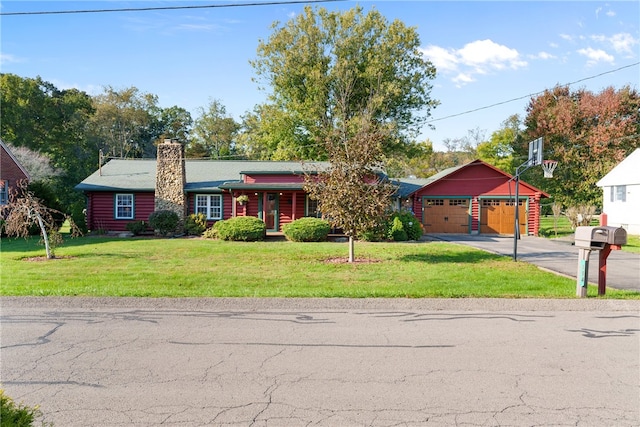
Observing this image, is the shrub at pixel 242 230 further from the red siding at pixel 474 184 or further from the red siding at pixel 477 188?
the red siding at pixel 474 184

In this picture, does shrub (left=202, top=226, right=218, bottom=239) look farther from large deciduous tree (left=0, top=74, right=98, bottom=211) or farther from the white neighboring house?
the white neighboring house

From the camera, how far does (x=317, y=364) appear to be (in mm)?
5242

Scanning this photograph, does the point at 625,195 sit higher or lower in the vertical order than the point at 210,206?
higher

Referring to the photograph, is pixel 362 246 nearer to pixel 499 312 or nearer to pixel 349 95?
pixel 499 312

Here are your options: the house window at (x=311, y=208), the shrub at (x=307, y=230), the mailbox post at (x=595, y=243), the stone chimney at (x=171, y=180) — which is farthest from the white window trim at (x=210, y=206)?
the mailbox post at (x=595, y=243)

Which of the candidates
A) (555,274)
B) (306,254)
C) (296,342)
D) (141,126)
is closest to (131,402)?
(296,342)

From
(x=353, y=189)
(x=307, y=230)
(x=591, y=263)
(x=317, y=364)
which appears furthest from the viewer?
(x=307, y=230)

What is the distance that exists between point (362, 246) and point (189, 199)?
1248 centimetres

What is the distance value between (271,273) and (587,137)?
36383 millimetres

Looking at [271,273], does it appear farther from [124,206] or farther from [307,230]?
[124,206]

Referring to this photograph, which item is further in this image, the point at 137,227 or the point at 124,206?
the point at 124,206

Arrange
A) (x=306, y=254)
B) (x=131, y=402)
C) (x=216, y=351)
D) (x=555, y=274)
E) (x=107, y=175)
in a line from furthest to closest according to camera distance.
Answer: (x=107, y=175)
(x=306, y=254)
(x=555, y=274)
(x=216, y=351)
(x=131, y=402)

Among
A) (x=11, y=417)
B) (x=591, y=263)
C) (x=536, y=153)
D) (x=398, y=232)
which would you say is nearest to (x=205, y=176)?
(x=398, y=232)

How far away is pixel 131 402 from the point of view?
417 cm
